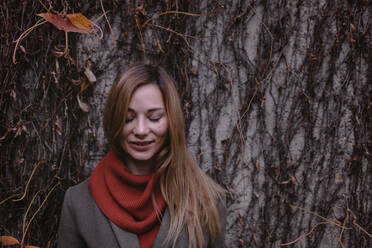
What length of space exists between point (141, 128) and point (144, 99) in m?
0.14

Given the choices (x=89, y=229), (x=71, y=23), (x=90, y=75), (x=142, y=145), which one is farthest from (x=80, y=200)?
(x=71, y=23)

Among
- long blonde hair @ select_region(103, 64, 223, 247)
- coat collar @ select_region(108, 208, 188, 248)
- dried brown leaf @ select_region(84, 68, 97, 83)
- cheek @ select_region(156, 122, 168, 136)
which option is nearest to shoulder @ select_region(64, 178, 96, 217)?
coat collar @ select_region(108, 208, 188, 248)

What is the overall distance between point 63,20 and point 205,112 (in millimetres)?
1078

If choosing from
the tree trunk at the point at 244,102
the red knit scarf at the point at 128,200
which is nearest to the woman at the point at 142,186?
the red knit scarf at the point at 128,200

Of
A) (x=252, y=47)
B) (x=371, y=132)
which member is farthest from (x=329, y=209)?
(x=252, y=47)

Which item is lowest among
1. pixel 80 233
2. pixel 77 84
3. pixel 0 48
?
pixel 80 233

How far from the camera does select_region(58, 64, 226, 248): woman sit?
151 centimetres

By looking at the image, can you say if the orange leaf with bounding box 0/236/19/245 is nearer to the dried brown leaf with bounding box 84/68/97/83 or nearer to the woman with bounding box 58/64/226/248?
the woman with bounding box 58/64/226/248

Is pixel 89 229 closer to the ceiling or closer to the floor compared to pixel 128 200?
closer to the floor

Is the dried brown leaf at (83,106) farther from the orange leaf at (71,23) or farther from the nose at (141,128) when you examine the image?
the nose at (141,128)

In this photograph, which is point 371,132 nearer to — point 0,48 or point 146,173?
point 146,173

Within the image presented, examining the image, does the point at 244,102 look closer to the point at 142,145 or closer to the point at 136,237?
the point at 142,145

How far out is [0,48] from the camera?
205cm

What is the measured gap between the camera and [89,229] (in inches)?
62.2
